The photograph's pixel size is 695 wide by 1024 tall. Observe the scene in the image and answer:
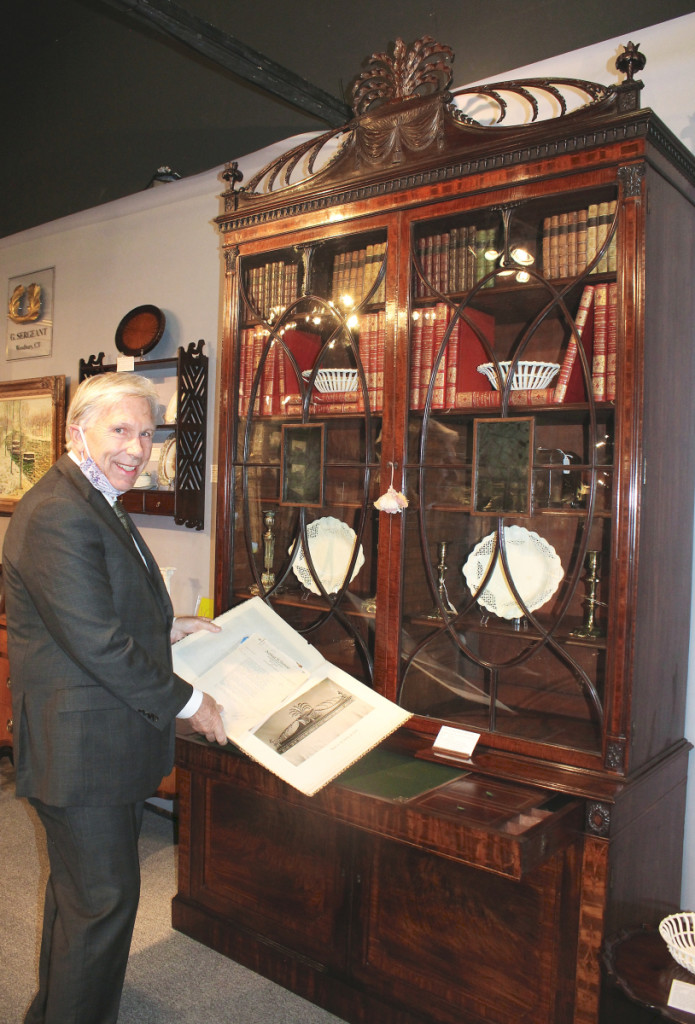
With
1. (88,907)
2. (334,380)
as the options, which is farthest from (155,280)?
(88,907)

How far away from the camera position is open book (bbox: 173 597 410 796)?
1.93 m

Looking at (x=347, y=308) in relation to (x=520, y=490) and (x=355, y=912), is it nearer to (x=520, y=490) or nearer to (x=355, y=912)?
(x=520, y=490)

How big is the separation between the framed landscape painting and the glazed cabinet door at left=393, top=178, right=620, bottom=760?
276 cm

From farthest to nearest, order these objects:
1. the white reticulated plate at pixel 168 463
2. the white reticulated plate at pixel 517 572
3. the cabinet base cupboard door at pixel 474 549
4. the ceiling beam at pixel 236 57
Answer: the white reticulated plate at pixel 168 463 → the ceiling beam at pixel 236 57 → the white reticulated plate at pixel 517 572 → the cabinet base cupboard door at pixel 474 549

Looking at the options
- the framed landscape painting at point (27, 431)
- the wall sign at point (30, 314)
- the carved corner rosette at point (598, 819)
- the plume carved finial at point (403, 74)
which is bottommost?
the carved corner rosette at point (598, 819)

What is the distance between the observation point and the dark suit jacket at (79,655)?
167cm

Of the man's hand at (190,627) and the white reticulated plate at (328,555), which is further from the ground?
the white reticulated plate at (328,555)

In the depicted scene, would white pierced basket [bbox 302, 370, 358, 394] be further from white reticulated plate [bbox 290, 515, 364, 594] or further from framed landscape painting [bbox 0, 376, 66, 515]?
framed landscape painting [bbox 0, 376, 66, 515]

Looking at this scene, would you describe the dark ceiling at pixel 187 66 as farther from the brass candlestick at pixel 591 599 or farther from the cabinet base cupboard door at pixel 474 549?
the brass candlestick at pixel 591 599

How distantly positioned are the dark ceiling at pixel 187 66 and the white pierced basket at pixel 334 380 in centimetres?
113

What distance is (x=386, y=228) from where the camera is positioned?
2.21 metres

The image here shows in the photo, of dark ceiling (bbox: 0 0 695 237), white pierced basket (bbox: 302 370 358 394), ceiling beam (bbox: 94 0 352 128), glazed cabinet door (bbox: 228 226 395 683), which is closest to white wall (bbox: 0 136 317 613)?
dark ceiling (bbox: 0 0 695 237)

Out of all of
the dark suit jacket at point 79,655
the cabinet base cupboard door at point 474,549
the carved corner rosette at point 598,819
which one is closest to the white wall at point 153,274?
the cabinet base cupboard door at point 474,549

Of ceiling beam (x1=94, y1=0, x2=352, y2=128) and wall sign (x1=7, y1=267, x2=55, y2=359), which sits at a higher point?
A: ceiling beam (x1=94, y1=0, x2=352, y2=128)
